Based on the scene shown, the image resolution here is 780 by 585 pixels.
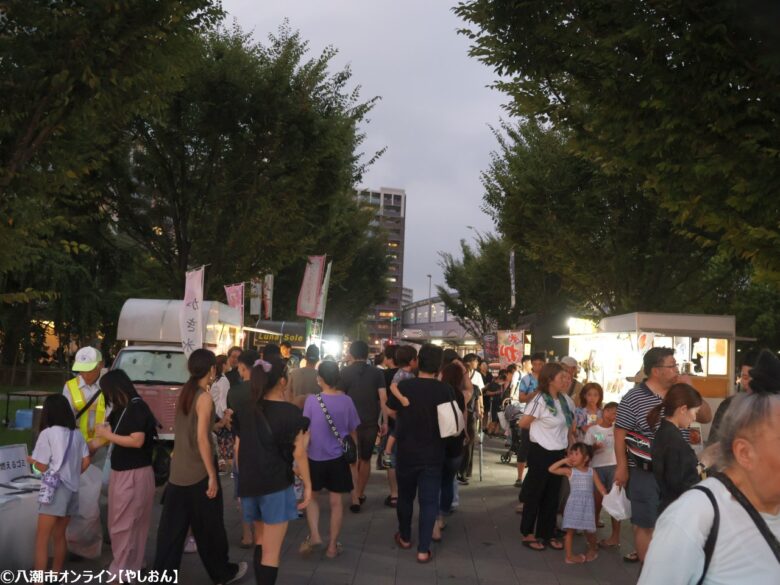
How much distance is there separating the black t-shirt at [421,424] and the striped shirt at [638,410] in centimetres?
172

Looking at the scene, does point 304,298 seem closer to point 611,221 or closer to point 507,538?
point 611,221

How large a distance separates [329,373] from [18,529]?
2795 mm

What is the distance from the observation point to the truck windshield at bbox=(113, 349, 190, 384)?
47.6ft

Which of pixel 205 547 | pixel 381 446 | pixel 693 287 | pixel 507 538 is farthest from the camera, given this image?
pixel 693 287

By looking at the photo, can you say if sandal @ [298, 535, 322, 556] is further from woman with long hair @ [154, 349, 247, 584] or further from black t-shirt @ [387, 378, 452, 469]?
woman with long hair @ [154, 349, 247, 584]

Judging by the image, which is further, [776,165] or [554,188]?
[554,188]

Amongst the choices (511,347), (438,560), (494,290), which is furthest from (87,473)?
(494,290)

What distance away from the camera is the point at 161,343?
16.8 metres

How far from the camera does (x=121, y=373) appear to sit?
5918 mm

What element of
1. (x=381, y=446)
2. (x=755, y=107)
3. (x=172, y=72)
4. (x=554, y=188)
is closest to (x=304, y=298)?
(x=554, y=188)

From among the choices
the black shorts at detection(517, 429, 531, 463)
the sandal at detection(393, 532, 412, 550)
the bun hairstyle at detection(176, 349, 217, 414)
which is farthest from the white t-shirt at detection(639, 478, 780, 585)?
the black shorts at detection(517, 429, 531, 463)

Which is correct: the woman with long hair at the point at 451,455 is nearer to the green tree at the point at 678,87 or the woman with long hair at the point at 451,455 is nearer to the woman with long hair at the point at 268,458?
the woman with long hair at the point at 268,458

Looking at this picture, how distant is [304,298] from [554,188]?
8040 mm

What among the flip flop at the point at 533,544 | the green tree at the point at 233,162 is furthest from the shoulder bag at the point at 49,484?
the green tree at the point at 233,162
